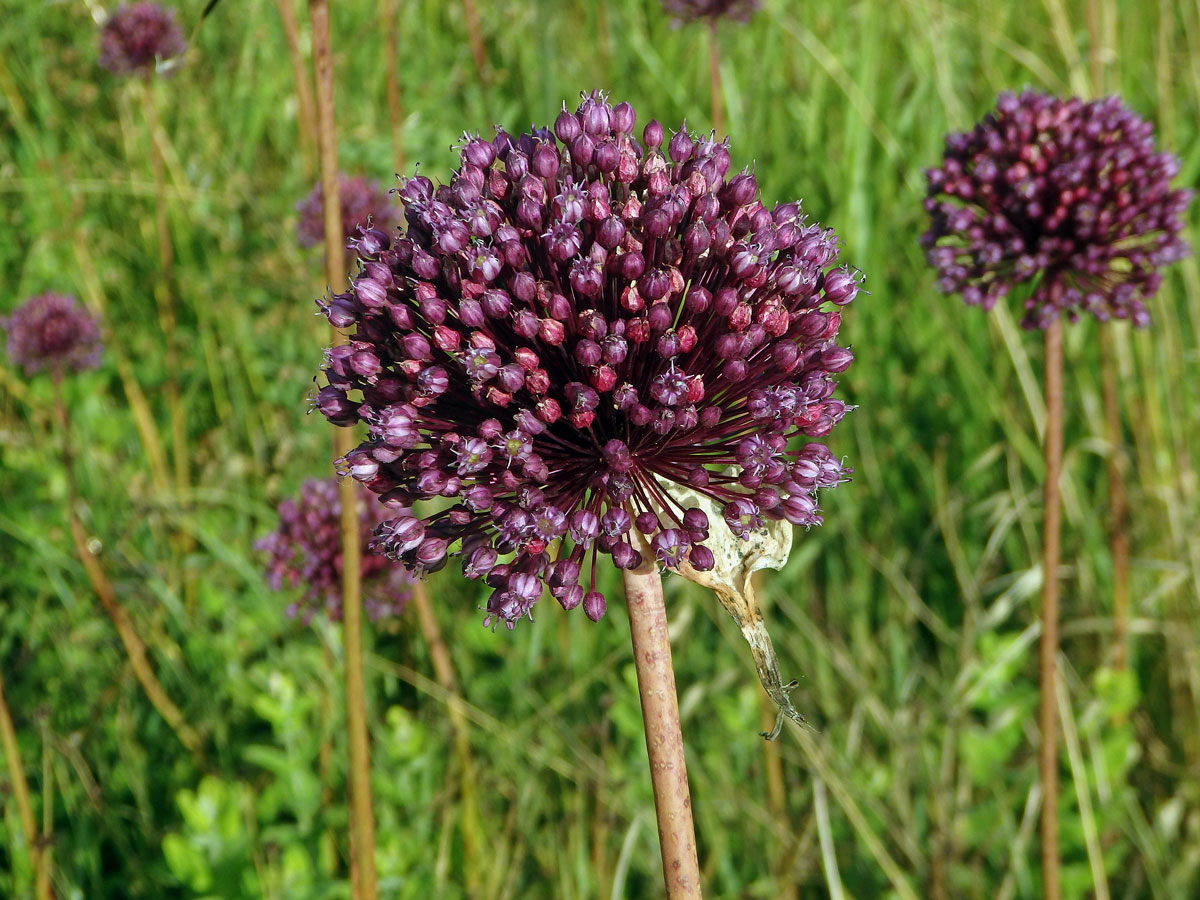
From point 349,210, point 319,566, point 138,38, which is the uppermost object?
point 138,38

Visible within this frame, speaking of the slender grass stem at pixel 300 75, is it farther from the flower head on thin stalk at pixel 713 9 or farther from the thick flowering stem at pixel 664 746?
the thick flowering stem at pixel 664 746

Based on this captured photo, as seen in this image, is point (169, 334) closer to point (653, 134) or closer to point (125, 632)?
point (125, 632)

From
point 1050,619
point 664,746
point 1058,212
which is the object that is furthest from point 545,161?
point 1050,619

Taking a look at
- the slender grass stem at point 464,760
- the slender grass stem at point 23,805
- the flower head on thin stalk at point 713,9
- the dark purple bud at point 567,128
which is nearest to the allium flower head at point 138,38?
the flower head on thin stalk at point 713,9

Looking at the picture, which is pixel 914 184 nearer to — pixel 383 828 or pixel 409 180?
pixel 409 180

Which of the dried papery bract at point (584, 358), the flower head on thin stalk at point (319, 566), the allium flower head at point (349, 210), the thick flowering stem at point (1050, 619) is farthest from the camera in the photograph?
the allium flower head at point (349, 210)

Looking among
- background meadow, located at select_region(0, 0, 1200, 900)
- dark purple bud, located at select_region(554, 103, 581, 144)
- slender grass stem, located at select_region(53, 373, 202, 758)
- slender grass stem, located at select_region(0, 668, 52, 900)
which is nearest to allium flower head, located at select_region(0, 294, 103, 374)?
background meadow, located at select_region(0, 0, 1200, 900)

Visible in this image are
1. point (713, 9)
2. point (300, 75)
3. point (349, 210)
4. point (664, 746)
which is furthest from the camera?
point (349, 210)
